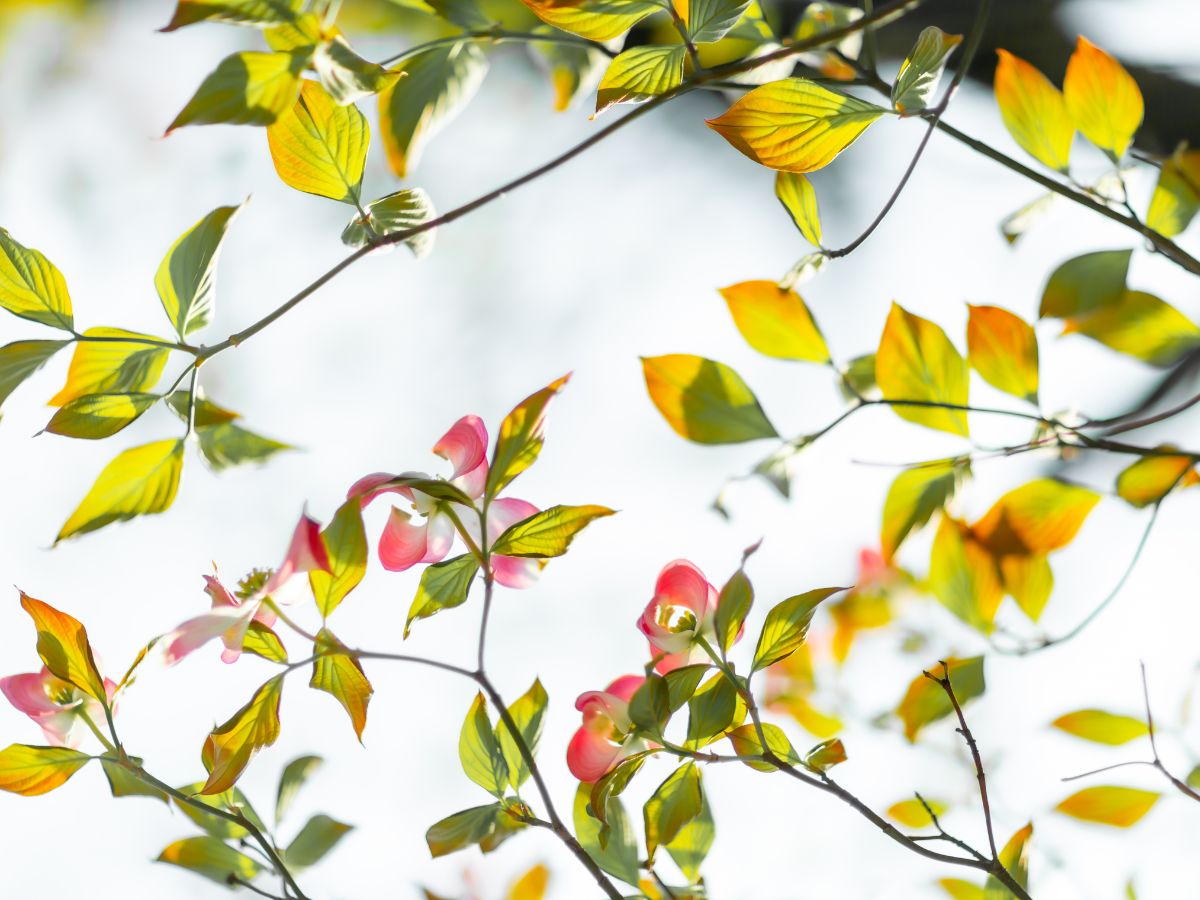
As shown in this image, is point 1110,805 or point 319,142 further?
point 1110,805

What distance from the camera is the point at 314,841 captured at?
1.15ft

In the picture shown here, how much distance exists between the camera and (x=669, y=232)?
107cm

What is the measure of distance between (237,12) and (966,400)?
0.30 m

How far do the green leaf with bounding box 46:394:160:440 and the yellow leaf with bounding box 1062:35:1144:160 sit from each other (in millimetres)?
379

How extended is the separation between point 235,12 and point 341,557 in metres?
0.15

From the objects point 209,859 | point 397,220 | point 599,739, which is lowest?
point 209,859

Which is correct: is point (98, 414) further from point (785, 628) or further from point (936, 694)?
point (936, 694)

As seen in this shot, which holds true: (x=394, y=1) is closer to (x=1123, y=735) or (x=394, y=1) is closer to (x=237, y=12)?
(x=237, y=12)

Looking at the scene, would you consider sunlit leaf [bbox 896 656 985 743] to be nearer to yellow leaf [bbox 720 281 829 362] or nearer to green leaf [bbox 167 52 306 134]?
yellow leaf [bbox 720 281 829 362]

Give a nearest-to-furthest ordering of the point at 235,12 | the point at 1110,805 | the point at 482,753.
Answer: the point at 235,12, the point at 482,753, the point at 1110,805

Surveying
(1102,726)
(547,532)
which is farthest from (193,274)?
(1102,726)

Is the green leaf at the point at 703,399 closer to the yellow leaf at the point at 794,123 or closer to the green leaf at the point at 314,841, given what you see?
the yellow leaf at the point at 794,123

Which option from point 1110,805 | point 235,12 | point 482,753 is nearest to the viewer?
point 235,12

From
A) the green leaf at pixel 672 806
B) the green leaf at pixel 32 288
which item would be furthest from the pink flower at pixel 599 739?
the green leaf at pixel 32 288
